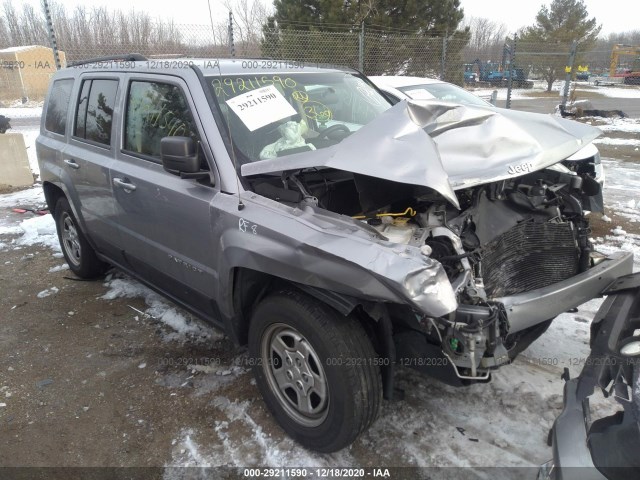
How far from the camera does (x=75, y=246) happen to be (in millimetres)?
4824

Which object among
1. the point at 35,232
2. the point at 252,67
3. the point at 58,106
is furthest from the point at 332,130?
the point at 35,232

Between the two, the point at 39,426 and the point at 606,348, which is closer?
the point at 606,348

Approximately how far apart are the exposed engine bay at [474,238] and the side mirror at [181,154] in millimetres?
356

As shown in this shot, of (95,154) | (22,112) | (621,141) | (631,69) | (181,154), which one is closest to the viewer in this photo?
(181,154)

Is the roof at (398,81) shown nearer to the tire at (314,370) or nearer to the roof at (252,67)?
the roof at (252,67)

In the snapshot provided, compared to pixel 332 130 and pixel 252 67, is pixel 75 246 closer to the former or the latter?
pixel 252 67

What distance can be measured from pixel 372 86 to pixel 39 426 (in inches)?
135

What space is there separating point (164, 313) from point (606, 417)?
3383mm

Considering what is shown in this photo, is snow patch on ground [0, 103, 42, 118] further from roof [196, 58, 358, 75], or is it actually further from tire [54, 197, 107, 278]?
roof [196, 58, 358, 75]

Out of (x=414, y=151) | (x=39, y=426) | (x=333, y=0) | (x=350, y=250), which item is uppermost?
(x=333, y=0)

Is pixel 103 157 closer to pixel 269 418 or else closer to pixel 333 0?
pixel 269 418

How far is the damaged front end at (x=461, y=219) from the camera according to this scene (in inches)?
81.5

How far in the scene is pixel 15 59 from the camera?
27000mm

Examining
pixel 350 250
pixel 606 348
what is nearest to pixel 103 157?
pixel 350 250
